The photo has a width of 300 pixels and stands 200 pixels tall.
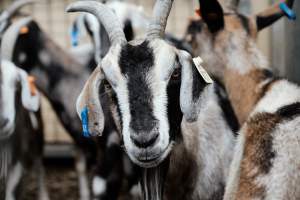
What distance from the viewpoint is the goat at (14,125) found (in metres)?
4.44

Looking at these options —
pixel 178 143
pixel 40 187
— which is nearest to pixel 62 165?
pixel 40 187

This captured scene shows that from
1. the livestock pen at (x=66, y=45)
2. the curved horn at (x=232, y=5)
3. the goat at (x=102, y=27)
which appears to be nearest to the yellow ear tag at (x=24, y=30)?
the goat at (x=102, y=27)

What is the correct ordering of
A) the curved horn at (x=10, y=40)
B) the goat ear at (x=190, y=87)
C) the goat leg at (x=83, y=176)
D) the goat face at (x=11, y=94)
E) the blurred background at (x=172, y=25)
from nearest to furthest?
the goat ear at (x=190, y=87) < the goat face at (x=11, y=94) < the curved horn at (x=10, y=40) < the goat leg at (x=83, y=176) < the blurred background at (x=172, y=25)

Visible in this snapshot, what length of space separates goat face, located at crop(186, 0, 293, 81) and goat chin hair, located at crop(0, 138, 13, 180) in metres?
1.50

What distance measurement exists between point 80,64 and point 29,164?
38.6 inches

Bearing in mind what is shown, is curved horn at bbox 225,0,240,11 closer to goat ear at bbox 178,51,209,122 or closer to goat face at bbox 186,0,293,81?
goat face at bbox 186,0,293,81

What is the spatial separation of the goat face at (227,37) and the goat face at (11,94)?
1232mm

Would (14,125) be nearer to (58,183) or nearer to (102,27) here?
(102,27)

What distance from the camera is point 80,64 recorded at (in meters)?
5.90

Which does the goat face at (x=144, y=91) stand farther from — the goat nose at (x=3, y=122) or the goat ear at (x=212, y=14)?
the goat nose at (x=3, y=122)

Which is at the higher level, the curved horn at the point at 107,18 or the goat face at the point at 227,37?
the curved horn at the point at 107,18

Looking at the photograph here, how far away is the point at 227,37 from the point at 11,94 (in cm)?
154

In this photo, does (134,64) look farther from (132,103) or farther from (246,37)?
(246,37)

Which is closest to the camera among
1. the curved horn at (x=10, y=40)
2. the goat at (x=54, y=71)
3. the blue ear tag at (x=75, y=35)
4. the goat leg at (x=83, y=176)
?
the curved horn at (x=10, y=40)
